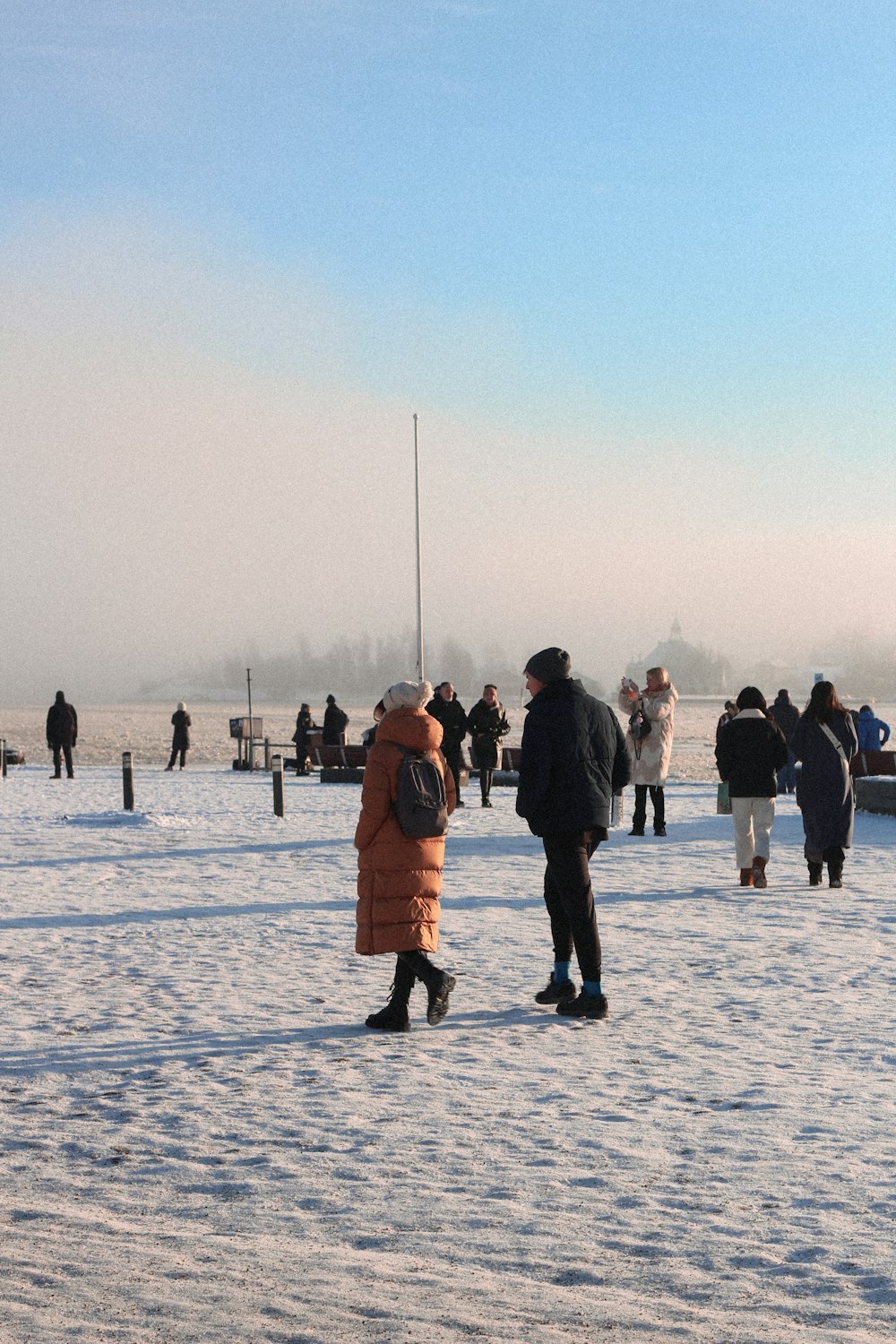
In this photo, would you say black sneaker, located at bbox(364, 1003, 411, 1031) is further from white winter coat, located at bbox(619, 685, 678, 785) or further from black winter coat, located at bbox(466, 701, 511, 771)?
black winter coat, located at bbox(466, 701, 511, 771)

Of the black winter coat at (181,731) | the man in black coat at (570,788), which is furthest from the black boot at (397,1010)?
the black winter coat at (181,731)

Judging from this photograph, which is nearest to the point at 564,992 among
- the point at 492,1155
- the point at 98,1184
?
the point at 492,1155

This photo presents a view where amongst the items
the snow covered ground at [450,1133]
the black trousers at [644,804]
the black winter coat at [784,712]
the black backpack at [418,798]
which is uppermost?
the black winter coat at [784,712]

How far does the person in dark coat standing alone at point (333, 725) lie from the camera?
30.4 meters

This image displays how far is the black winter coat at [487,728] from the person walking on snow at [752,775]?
258 inches

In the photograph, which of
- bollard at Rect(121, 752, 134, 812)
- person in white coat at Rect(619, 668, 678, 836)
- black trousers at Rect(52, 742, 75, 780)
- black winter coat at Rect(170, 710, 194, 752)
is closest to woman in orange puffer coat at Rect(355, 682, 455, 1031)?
person in white coat at Rect(619, 668, 678, 836)

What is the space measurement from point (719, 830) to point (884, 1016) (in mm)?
11177

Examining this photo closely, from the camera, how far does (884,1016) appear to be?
7562 mm

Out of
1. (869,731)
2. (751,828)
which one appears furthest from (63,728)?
(751,828)

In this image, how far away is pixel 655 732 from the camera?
15.8 metres

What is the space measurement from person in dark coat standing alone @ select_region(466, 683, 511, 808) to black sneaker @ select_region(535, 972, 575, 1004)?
35.8 feet

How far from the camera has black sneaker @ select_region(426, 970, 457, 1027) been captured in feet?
23.8

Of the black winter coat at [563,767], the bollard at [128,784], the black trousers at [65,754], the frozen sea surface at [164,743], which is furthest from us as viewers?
the frozen sea surface at [164,743]

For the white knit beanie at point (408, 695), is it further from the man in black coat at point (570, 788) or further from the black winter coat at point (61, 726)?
the black winter coat at point (61, 726)
